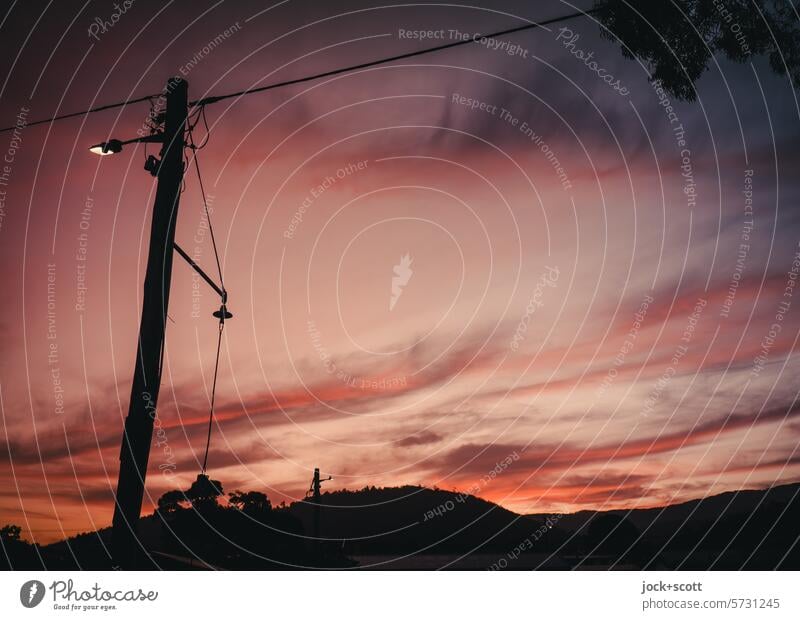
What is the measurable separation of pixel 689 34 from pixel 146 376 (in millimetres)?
9985

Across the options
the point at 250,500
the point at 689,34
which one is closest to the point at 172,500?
the point at 250,500

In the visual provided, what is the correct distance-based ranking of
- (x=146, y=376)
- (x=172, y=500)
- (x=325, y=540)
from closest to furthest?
(x=146, y=376) < (x=172, y=500) < (x=325, y=540)

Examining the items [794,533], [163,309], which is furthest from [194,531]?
[163,309]

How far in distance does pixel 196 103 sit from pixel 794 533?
16.3 metres

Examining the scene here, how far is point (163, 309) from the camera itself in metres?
11.3

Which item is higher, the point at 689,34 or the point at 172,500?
the point at 689,34

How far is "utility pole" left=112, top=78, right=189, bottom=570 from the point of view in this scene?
11.0 m

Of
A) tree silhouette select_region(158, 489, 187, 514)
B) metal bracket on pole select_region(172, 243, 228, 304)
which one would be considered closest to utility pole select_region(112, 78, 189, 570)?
metal bracket on pole select_region(172, 243, 228, 304)

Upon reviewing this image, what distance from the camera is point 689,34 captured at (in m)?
13.5

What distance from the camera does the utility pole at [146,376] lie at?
11.0 metres

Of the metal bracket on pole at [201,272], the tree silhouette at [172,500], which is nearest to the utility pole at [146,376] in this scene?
the metal bracket on pole at [201,272]

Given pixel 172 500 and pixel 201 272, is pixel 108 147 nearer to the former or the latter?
pixel 201 272
